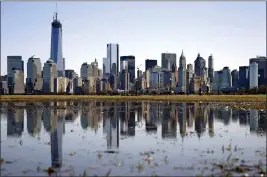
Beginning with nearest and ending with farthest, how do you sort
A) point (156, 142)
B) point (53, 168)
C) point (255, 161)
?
point (53, 168) → point (255, 161) → point (156, 142)

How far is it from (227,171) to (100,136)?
1515cm

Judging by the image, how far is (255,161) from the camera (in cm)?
1980

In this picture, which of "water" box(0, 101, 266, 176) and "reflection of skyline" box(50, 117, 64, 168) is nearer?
"water" box(0, 101, 266, 176)

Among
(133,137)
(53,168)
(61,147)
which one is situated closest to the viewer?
(53,168)

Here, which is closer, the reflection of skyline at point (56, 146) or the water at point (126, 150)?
the water at point (126, 150)

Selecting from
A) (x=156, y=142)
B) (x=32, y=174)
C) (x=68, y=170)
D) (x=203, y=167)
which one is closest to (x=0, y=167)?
(x=32, y=174)

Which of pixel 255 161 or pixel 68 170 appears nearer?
pixel 68 170

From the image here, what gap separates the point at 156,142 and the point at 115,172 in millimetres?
10284

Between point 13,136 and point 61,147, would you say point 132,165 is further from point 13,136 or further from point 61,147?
point 13,136

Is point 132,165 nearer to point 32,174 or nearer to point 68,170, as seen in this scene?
point 68,170

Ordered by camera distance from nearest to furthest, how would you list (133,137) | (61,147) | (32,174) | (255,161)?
1. (32,174)
2. (255,161)
3. (61,147)
4. (133,137)

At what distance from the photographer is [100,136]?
100 feet

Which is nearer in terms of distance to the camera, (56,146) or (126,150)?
(126,150)

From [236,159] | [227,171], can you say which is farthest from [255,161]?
[227,171]
